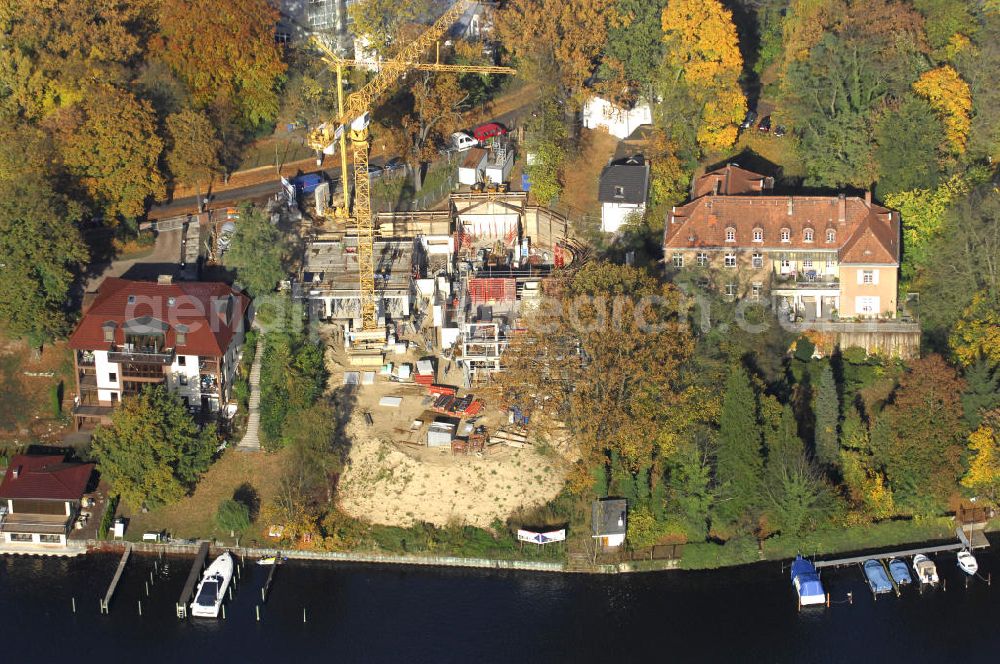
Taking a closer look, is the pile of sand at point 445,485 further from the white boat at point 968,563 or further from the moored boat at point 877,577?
the white boat at point 968,563

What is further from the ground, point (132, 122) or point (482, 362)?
point (132, 122)

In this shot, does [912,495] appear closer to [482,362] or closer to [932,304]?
[932,304]

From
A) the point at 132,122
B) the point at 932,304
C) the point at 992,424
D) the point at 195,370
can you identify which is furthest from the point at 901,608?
the point at 132,122

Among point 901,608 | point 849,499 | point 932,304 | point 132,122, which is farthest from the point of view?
point 132,122

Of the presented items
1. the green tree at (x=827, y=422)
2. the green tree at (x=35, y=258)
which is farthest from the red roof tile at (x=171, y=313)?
the green tree at (x=827, y=422)

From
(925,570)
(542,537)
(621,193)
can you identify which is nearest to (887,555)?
(925,570)

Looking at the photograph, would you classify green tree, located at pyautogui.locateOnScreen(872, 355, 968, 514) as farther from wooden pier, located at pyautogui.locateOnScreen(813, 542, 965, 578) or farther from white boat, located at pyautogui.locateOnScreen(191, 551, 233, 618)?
white boat, located at pyautogui.locateOnScreen(191, 551, 233, 618)

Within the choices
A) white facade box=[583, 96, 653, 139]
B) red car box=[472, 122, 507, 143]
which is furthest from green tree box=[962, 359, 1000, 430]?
red car box=[472, 122, 507, 143]

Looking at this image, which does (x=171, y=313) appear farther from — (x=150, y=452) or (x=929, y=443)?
(x=929, y=443)
